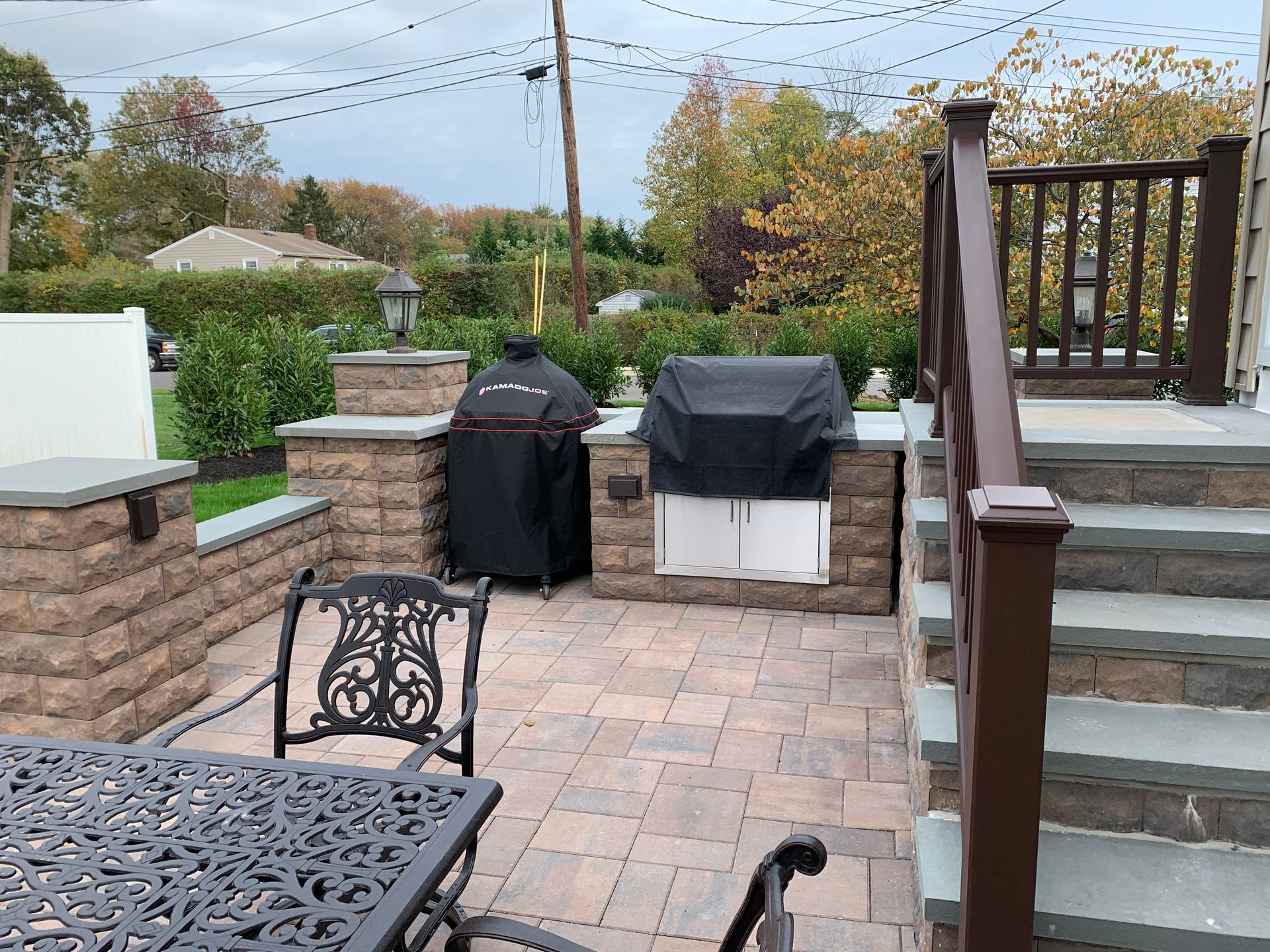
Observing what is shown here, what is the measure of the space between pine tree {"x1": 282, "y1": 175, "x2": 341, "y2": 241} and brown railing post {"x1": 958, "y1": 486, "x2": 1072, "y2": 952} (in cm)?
4506

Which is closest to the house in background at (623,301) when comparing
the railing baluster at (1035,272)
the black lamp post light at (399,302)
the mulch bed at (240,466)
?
the mulch bed at (240,466)

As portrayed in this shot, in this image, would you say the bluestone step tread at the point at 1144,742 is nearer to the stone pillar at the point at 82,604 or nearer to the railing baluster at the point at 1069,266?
the railing baluster at the point at 1069,266

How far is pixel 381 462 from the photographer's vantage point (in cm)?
519

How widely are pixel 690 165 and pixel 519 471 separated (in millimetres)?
28889

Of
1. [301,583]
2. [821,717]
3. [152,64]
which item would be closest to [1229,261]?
[821,717]

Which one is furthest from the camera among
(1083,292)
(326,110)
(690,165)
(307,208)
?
(307,208)

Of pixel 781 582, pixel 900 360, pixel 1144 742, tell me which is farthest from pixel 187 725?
pixel 900 360

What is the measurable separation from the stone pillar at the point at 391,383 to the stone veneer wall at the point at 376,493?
0.31m

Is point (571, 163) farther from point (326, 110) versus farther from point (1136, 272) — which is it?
point (326, 110)

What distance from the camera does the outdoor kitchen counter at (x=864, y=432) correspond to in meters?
4.63

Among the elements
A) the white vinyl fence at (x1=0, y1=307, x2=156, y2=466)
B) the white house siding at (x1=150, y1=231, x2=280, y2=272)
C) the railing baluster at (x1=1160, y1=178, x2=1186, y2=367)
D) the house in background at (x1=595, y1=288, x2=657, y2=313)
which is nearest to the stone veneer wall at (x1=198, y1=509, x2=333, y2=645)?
the white vinyl fence at (x1=0, y1=307, x2=156, y2=466)

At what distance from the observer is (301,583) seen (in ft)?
8.18

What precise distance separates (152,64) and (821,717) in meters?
42.5

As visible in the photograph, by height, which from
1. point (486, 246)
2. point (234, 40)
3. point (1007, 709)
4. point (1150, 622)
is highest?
point (234, 40)
